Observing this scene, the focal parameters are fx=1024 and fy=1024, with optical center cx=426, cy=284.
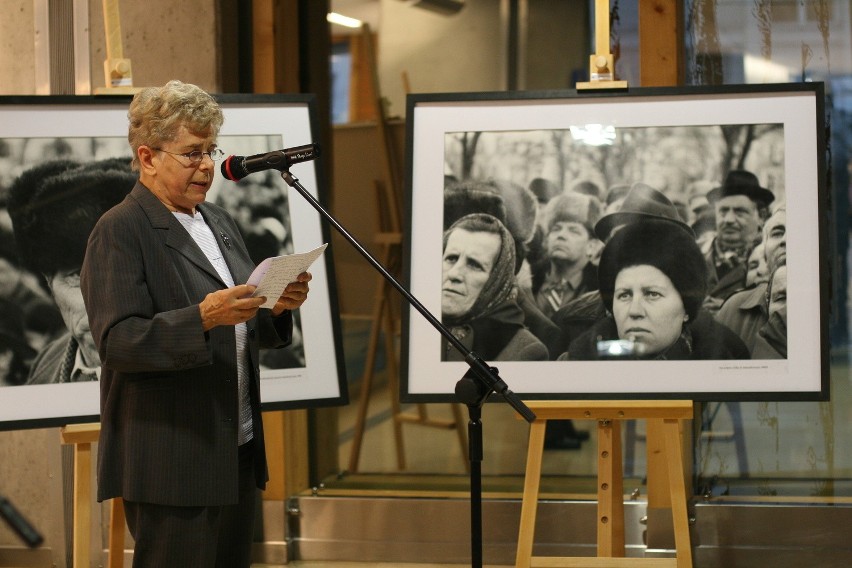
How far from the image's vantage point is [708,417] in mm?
3742

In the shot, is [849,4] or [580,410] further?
[849,4]

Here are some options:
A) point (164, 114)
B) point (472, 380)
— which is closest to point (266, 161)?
point (164, 114)

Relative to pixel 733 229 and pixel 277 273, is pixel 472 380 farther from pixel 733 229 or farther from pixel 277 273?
pixel 733 229

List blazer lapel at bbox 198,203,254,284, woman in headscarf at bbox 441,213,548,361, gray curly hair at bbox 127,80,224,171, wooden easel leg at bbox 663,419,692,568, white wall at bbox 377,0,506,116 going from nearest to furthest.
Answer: gray curly hair at bbox 127,80,224,171 → blazer lapel at bbox 198,203,254,284 → wooden easel leg at bbox 663,419,692,568 → woman in headscarf at bbox 441,213,548,361 → white wall at bbox 377,0,506,116

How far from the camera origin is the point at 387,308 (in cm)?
411

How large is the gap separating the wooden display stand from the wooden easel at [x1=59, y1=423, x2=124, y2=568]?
1067 mm

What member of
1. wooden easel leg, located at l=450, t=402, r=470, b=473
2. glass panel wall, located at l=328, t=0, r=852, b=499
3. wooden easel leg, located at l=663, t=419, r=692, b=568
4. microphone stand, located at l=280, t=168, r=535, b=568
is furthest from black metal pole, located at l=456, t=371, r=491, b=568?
wooden easel leg, located at l=450, t=402, r=470, b=473

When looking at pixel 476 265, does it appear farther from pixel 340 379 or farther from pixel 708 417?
pixel 708 417

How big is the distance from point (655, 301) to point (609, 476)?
507mm

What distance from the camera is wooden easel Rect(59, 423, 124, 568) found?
107 inches

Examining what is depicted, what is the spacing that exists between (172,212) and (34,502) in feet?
6.71

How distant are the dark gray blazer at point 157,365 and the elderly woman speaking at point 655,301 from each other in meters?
1.16

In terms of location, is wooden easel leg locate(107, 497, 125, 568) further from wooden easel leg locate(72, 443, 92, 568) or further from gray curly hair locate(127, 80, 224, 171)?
gray curly hair locate(127, 80, 224, 171)

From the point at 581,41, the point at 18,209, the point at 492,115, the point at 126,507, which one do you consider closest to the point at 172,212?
the point at 126,507
